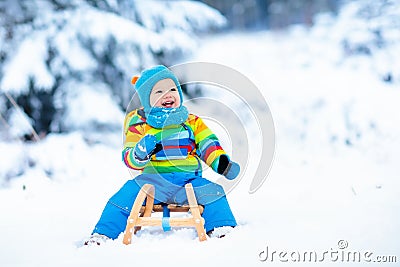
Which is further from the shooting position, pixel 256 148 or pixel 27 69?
pixel 256 148

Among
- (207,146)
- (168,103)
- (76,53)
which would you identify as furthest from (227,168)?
(76,53)

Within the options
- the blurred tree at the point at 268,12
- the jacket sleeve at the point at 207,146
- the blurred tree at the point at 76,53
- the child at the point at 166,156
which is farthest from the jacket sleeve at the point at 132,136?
the blurred tree at the point at 268,12

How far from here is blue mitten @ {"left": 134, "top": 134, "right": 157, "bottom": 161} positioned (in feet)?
5.27

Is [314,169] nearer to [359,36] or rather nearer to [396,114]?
[396,114]

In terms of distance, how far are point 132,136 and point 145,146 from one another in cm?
18

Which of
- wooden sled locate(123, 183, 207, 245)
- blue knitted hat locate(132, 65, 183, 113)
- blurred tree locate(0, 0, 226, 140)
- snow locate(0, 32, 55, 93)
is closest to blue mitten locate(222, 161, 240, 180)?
wooden sled locate(123, 183, 207, 245)

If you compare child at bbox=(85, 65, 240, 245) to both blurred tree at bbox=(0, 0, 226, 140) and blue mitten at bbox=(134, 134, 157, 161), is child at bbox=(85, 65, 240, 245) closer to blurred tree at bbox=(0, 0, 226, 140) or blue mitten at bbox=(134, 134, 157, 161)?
blue mitten at bbox=(134, 134, 157, 161)

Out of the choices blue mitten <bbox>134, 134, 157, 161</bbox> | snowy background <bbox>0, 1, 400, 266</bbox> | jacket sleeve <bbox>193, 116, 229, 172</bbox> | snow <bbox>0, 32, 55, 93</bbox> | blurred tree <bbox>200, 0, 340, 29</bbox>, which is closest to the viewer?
snowy background <bbox>0, 1, 400, 266</bbox>

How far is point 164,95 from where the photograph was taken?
1770 millimetres

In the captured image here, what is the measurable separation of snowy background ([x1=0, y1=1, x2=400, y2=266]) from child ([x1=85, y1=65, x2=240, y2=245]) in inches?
4.5

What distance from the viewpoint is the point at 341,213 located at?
5.87 ft

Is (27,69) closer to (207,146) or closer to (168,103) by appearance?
(168,103)

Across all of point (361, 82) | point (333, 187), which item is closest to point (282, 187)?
point (333, 187)

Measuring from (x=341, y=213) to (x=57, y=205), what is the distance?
4.81ft
